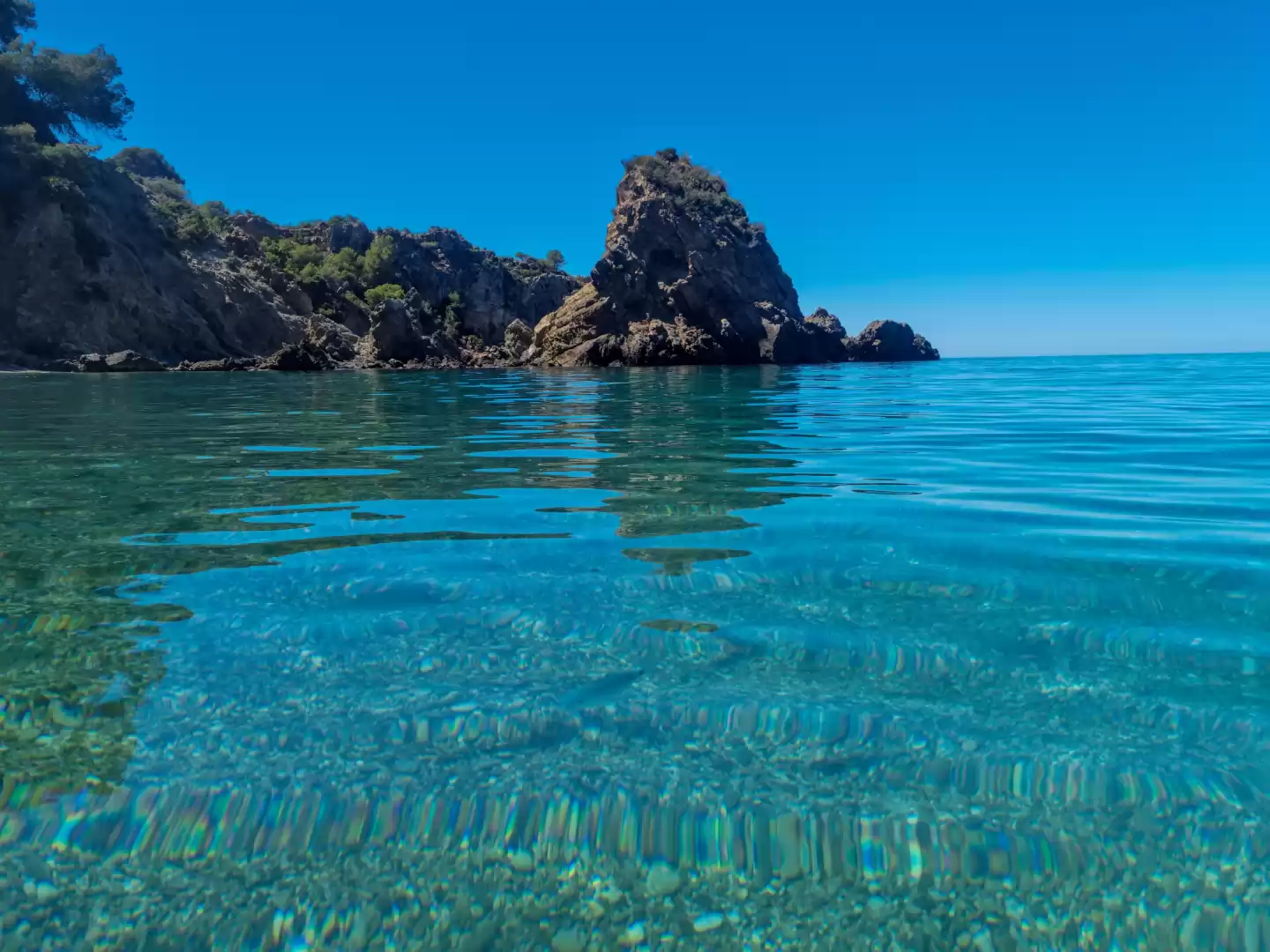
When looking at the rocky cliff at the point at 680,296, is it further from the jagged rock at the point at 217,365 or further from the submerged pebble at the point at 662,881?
the submerged pebble at the point at 662,881

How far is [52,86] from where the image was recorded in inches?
1957

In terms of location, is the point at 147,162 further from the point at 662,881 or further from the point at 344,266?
the point at 662,881

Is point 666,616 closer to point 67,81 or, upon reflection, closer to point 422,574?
point 422,574

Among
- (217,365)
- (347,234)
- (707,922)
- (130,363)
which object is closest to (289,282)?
(347,234)

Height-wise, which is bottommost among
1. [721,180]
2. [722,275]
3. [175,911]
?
[175,911]

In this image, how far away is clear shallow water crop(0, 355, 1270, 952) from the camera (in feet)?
6.31

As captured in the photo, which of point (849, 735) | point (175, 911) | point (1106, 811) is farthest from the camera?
point (849, 735)

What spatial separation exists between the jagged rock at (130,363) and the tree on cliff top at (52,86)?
19032mm

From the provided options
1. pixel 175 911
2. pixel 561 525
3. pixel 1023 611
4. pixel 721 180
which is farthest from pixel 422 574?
pixel 721 180

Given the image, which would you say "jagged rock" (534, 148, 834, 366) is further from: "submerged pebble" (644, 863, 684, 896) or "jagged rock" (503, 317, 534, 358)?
"submerged pebble" (644, 863, 684, 896)

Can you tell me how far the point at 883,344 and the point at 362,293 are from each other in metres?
46.4

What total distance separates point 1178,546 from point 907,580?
1.84 metres

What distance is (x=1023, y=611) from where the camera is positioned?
11.9ft

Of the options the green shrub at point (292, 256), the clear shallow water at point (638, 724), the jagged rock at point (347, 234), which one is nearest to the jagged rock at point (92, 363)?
the green shrub at point (292, 256)
